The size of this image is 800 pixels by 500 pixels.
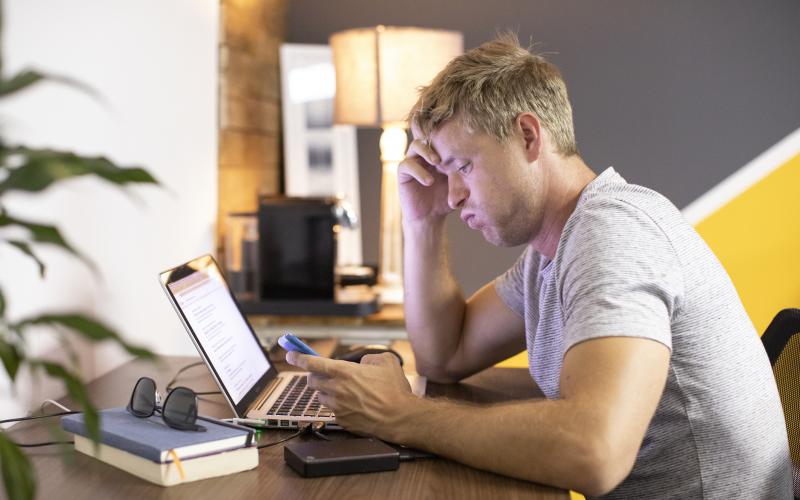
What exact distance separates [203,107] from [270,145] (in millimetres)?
747

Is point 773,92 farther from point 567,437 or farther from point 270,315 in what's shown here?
point 567,437

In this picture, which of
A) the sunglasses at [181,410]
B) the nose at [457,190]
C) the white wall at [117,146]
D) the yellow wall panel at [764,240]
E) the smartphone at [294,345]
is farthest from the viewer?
the yellow wall panel at [764,240]

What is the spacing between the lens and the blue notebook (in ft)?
3.67

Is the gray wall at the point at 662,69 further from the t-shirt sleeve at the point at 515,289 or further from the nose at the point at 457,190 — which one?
the nose at the point at 457,190

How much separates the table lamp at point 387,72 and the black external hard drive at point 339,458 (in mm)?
1640

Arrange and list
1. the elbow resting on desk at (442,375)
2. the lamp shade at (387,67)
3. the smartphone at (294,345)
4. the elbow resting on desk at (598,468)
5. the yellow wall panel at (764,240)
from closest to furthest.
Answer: the elbow resting on desk at (598,468) < the smartphone at (294,345) < the elbow resting on desk at (442,375) < the lamp shade at (387,67) < the yellow wall panel at (764,240)

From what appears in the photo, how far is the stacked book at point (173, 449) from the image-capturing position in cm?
111

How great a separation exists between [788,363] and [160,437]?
1098mm

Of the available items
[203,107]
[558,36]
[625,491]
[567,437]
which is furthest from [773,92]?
[567,437]

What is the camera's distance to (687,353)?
4.39 feet

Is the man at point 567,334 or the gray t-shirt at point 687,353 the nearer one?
the man at point 567,334

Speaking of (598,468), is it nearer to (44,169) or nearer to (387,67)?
(44,169)

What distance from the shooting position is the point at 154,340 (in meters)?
2.12

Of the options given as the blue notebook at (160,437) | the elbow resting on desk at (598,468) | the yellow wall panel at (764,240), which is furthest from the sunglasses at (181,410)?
the yellow wall panel at (764,240)
